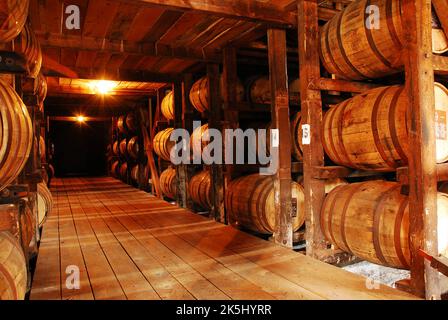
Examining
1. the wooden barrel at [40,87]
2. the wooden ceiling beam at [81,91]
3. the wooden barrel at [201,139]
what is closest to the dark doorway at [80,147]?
the wooden ceiling beam at [81,91]

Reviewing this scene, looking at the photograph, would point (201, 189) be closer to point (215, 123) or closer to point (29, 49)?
point (215, 123)

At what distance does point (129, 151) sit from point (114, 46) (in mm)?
7533

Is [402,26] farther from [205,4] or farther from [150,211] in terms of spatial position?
[150,211]

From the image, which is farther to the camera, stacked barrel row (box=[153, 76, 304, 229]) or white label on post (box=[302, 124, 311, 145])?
stacked barrel row (box=[153, 76, 304, 229])

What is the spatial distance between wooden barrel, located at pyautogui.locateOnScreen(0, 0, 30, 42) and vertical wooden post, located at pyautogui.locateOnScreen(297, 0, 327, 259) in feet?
9.16

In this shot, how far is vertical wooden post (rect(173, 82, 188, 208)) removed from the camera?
26.0ft

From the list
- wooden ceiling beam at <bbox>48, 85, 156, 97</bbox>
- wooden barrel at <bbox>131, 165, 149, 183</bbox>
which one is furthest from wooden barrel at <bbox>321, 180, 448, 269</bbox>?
wooden barrel at <bbox>131, 165, 149, 183</bbox>

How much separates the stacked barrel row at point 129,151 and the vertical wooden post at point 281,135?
7.69m

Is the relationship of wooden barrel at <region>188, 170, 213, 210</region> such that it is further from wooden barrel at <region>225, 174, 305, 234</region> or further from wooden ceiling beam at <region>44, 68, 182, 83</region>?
wooden ceiling beam at <region>44, 68, 182, 83</region>

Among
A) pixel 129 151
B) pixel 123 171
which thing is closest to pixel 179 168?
pixel 129 151

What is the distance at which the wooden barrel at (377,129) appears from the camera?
9.83ft

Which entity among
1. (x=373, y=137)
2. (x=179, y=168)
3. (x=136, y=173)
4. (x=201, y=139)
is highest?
(x=201, y=139)

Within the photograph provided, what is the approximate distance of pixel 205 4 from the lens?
395 cm

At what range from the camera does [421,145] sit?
2.76m
